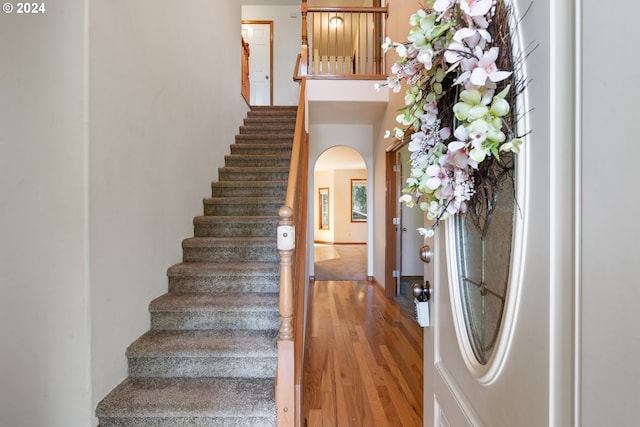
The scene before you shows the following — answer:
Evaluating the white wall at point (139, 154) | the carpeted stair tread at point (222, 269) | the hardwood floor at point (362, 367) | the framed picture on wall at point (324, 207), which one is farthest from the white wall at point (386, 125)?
the framed picture on wall at point (324, 207)

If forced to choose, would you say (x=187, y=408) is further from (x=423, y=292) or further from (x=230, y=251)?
(x=423, y=292)

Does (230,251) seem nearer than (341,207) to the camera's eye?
Yes

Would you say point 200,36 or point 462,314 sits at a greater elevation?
point 200,36

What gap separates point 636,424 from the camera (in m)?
0.35

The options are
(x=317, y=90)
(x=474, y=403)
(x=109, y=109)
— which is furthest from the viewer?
(x=317, y=90)

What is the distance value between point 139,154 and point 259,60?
17.3 ft

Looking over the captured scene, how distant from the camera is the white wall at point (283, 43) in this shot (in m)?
6.21

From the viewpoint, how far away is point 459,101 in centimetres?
66

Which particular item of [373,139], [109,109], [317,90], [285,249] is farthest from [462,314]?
[373,139]

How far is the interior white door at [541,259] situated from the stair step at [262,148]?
325cm

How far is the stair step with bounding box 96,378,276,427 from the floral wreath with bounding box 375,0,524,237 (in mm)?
1406

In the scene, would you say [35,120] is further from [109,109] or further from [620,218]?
[620,218]

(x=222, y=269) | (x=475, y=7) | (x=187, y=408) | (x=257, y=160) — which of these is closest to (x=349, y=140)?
(x=257, y=160)

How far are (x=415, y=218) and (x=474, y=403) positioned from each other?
193 inches
